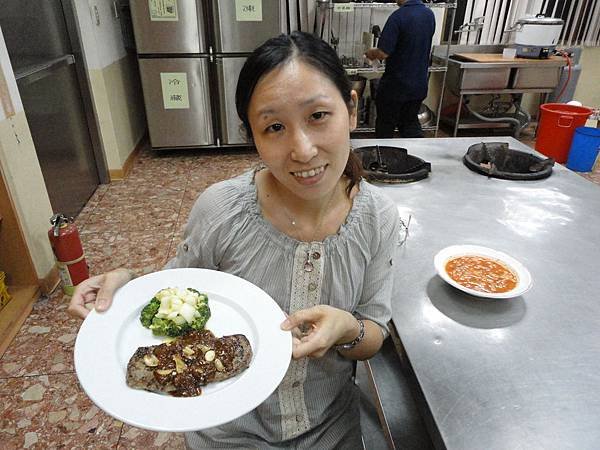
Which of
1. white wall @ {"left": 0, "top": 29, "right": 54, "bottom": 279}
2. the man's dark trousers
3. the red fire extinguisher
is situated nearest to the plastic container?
the man's dark trousers

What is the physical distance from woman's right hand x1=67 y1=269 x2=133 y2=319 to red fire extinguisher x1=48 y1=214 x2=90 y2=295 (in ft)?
4.35

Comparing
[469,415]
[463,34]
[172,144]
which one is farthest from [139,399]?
[463,34]

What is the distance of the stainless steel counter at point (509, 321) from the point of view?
2.48 feet

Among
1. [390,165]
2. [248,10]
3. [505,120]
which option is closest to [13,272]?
[390,165]

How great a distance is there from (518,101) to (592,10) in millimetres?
1189

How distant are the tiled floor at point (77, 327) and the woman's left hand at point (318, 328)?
991 millimetres

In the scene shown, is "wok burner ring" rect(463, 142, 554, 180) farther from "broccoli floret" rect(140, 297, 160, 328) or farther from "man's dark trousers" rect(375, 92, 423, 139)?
"man's dark trousers" rect(375, 92, 423, 139)

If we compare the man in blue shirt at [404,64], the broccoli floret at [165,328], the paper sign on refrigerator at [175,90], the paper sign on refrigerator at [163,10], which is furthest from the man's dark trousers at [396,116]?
the broccoli floret at [165,328]

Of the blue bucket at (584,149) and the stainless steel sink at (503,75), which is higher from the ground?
the stainless steel sink at (503,75)

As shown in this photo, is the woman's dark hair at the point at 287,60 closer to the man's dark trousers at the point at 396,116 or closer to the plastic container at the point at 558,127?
the plastic container at the point at 558,127

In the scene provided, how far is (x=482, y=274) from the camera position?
111 centimetres

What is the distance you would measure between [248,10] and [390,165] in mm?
2481

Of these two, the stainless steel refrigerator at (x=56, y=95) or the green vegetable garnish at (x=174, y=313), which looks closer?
the green vegetable garnish at (x=174, y=313)

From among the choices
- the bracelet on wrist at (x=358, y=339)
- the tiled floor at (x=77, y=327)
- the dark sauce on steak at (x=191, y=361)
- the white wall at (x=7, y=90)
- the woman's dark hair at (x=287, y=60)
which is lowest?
the tiled floor at (x=77, y=327)
